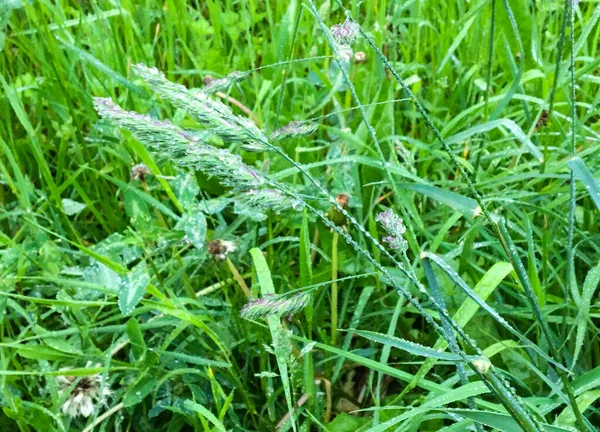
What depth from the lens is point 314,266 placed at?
1.33 meters

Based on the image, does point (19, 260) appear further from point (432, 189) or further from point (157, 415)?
point (432, 189)

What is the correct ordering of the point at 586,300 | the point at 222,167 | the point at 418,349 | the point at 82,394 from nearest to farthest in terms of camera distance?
the point at 222,167 < the point at 418,349 < the point at 586,300 < the point at 82,394

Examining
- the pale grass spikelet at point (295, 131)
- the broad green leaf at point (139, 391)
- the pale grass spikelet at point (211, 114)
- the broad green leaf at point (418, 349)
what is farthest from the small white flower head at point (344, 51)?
the broad green leaf at point (139, 391)

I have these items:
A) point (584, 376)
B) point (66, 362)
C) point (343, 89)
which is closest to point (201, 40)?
point (343, 89)

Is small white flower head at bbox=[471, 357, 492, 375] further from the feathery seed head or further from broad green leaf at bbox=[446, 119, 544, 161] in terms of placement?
broad green leaf at bbox=[446, 119, 544, 161]

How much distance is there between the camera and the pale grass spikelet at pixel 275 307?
0.63 meters

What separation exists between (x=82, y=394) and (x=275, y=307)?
56cm

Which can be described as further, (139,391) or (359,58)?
(359,58)

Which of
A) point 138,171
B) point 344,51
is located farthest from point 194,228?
point 344,51

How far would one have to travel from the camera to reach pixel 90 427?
1.02 metres

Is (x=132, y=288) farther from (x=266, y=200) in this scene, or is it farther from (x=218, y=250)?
(x=266, y=200)

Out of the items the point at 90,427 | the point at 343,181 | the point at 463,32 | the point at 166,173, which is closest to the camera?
the point at 90,427

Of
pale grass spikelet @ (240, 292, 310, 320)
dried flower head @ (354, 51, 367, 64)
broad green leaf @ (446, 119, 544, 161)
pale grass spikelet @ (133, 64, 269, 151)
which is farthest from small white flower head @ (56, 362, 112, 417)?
dried flower head @ (354, 51, 367, 64)

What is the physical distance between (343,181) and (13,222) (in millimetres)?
754
